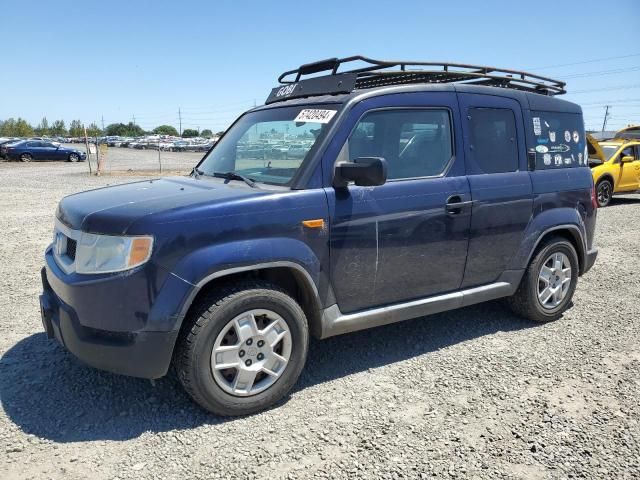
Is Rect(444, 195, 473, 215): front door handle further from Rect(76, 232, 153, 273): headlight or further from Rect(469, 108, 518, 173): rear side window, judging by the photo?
Rect(76, 232, 153, 273): headlight

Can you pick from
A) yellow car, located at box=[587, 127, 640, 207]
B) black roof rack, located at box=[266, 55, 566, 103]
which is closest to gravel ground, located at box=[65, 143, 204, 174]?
yellow car, located at box=[587, 127, 640, 207]

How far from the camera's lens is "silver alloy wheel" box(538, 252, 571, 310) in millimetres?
4672

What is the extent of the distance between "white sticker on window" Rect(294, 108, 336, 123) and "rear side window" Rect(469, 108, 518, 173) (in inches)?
50.5

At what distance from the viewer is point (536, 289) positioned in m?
4.59

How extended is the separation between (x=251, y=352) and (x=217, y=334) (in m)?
0.27

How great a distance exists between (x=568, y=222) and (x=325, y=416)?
9.83 feet

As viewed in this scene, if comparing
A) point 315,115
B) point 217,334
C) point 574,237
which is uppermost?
point 315,115

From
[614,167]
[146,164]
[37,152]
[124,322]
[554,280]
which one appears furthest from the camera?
[37,152]

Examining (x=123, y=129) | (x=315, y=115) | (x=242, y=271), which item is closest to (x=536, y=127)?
(x=315, y=115)

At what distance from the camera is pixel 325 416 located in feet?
10.4

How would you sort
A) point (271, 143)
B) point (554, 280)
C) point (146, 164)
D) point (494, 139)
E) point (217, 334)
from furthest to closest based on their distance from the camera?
1. point (146, 164)
2. point (554, 280)
3. point (494, 139)
4. point (271, 143)
5. point (217, 334)

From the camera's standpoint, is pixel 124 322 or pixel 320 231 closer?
pixel 124 322

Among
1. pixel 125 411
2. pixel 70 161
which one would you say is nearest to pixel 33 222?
pixel 125 411

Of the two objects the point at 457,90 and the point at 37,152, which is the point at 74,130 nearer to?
the point at 37,152
